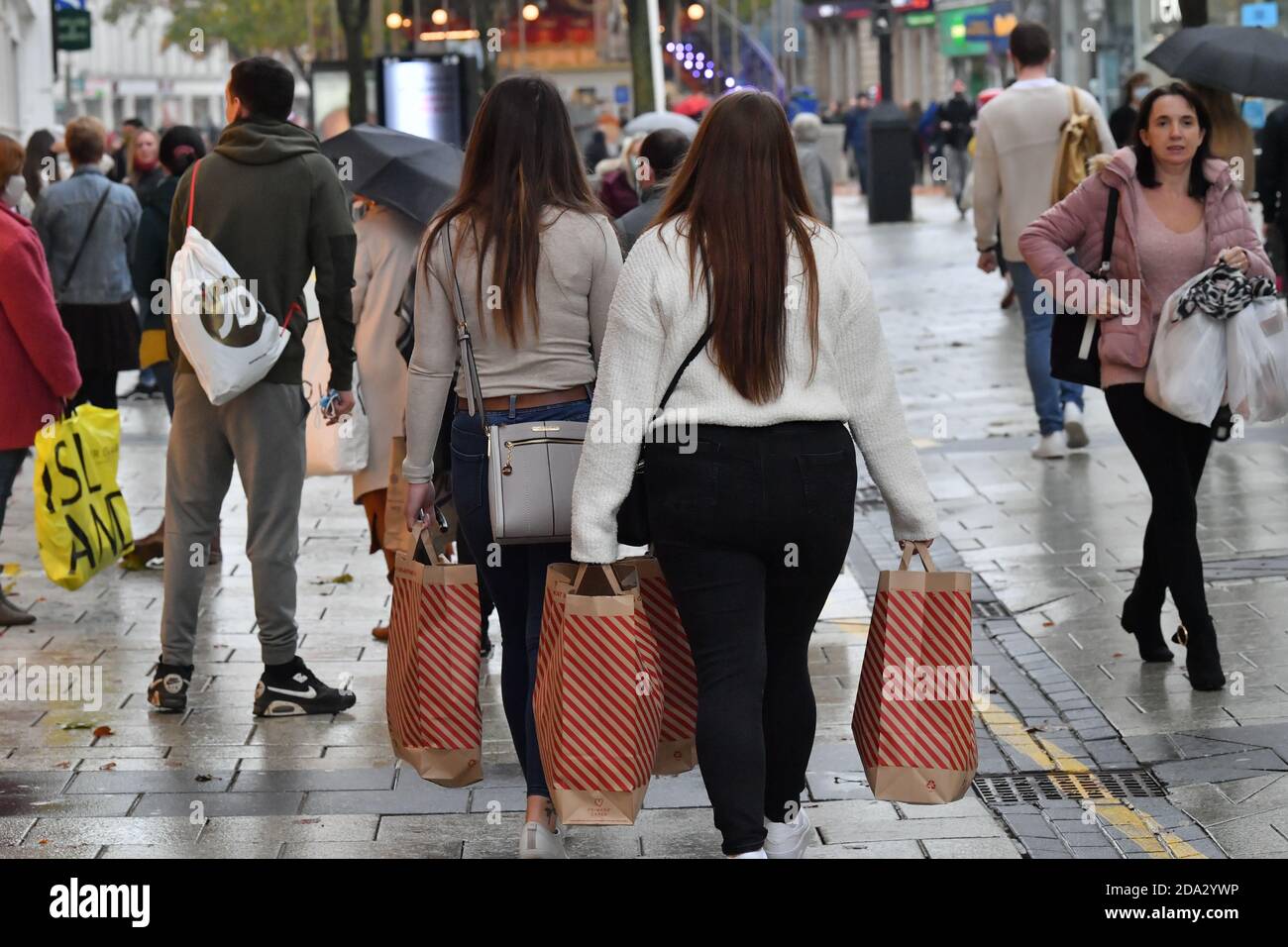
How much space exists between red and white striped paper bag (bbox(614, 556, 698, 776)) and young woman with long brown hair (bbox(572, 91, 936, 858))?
0.24 metres

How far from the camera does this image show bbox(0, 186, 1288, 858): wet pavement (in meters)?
5.30

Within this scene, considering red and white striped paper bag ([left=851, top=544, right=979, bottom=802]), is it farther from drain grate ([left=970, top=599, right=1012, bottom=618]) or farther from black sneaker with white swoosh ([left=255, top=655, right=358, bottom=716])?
drain grate ([left=970, top=599, right=1012, bottom=618])

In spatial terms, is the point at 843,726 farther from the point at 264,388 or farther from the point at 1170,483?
the point at 264,388

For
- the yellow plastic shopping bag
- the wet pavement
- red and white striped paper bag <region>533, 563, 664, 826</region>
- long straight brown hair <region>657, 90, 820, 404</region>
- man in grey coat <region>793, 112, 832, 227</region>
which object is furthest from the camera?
man in grey coat <region>793, 112, 832, 227</region>

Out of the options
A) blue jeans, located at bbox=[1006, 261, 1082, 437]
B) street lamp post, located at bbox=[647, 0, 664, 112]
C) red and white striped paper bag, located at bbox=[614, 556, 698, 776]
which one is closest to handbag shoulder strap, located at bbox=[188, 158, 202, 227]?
red and white striped paper bag, located at bbox=[614, 556, 698, 776]

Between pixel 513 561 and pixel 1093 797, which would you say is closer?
pixel 513 561

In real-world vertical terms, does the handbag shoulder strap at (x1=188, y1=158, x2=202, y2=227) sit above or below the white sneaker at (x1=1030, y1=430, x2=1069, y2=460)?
above

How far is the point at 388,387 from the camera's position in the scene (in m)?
7.50

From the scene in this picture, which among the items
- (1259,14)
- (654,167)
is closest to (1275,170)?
(654,167)

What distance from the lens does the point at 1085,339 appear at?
Result: 6691 mm

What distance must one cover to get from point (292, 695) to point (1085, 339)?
2.74m

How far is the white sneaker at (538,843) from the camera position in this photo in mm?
4996
